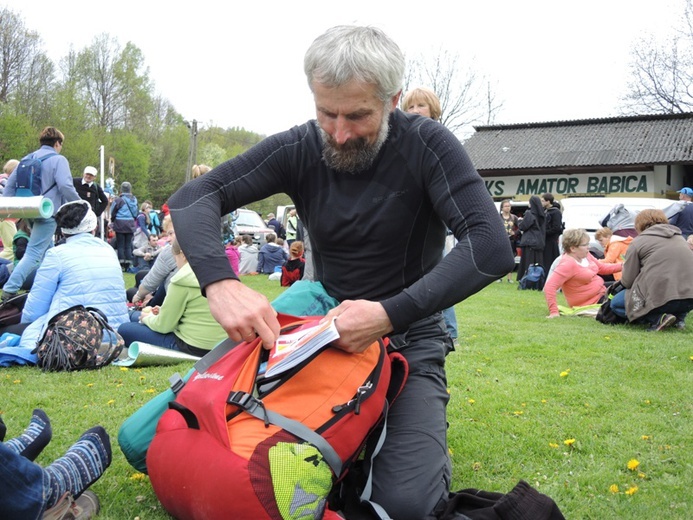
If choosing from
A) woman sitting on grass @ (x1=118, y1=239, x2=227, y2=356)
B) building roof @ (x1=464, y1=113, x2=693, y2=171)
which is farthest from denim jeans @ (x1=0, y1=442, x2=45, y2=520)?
building roof @ (x1=464, y1=113, x2=693, y2=171)

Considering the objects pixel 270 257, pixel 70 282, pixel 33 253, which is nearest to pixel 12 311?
pixel 70 282

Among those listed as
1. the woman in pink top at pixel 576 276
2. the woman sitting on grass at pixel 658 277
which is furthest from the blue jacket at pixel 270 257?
the woman sitting on grass at pixel 658 277

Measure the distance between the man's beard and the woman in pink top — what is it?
7.62m

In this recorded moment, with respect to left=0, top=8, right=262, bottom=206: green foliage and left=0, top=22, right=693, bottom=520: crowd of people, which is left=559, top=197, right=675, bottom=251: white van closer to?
left=0, top=22, right=693, bottom=520: crowd of people

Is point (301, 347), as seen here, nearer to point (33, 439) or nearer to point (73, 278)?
point (33, 439)

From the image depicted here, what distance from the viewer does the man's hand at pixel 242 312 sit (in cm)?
233

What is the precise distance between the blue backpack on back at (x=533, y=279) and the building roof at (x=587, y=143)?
64.6 feet

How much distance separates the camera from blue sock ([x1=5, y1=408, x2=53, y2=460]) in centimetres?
281

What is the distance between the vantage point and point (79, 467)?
2643 mm

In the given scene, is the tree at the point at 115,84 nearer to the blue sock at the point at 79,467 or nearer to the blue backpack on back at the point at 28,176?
the blue backpack on back at the point at 28,176

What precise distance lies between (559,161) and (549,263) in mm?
19194

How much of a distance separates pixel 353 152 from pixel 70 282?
13.1 ft

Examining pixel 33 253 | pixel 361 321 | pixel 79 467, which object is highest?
pixel 361 321

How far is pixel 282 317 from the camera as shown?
2705mm
